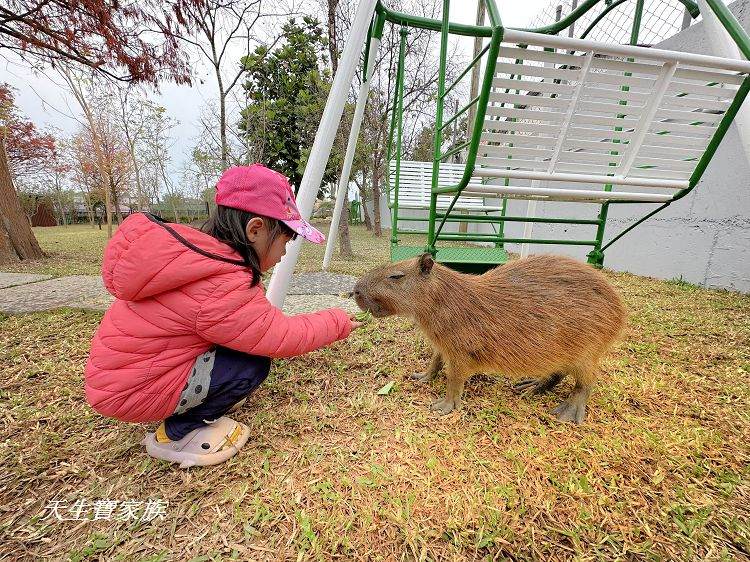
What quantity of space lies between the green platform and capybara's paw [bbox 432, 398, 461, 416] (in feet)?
4.43

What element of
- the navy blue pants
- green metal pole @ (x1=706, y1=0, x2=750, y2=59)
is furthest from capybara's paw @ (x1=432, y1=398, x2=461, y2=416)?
green metal pole @ (x1=706, y1=0, x2=750, y2=59)

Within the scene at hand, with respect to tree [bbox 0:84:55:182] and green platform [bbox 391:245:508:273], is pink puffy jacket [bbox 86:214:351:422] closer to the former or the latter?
green platform [bbox 391:245:508:273]

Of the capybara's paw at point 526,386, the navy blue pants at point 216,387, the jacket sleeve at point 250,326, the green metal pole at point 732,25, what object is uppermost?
the green metal pole at point 732,25

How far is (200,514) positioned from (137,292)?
2.49 ft

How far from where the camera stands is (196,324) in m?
1.23

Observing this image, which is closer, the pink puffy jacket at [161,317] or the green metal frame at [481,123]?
the pink puffy jacket at [161,317]

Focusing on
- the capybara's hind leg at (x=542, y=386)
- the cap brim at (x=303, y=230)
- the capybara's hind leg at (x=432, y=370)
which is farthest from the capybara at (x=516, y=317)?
the cap brim at (x=303, y=230)

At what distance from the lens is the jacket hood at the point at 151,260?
1.14m

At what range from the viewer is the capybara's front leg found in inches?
65.6

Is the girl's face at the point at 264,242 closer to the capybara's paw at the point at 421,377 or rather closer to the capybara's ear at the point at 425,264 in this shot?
the capybara's ear at the point at 425,264

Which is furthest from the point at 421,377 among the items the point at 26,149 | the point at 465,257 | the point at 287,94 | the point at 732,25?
the point at 26,149

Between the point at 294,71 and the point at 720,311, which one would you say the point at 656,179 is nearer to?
the point at 720,311

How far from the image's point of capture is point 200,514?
1.16 meters

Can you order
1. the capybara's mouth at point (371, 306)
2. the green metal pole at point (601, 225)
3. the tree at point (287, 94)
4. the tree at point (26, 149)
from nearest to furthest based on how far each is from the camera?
the capybara's mouth at point (371, 306)
the green metal pole at point (601, 225)
the tree at point (287, 94)
the tree at point (26, 149)
